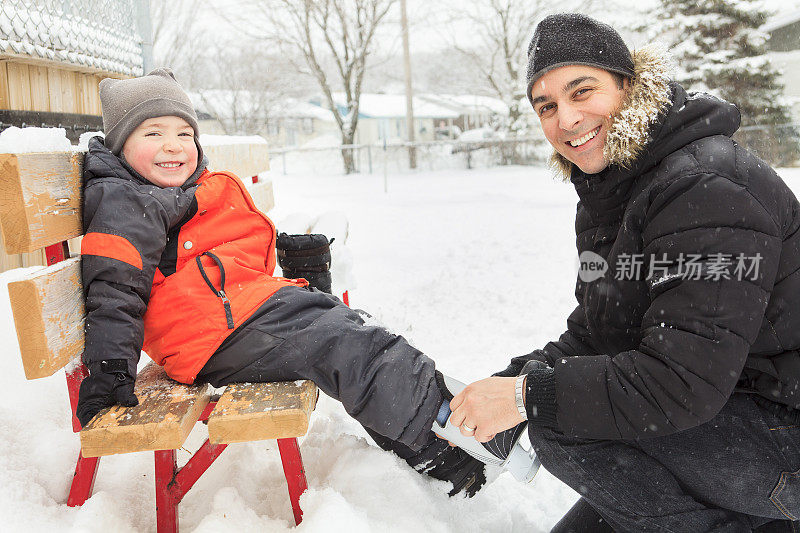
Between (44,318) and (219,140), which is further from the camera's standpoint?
(219,140)

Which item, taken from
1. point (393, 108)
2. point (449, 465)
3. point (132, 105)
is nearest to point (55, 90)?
point (132, 105)

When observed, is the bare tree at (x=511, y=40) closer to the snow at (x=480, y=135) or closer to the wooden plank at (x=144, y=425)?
the snow at (x=480, y=135)

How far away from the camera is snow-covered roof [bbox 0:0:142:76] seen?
3273 mm

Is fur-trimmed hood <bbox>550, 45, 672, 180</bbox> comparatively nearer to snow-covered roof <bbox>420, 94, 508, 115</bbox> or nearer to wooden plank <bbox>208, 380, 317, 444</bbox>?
wooden plank <bbox>208, 380, 317, 444</bbox>

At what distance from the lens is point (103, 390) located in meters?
1.78

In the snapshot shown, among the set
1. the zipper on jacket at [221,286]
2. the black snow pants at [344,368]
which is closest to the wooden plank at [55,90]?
the zipper on jacket at [221,286]

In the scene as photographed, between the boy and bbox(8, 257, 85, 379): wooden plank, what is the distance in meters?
0.07

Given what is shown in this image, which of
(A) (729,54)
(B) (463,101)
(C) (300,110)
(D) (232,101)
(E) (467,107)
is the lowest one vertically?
(A) (729,54)

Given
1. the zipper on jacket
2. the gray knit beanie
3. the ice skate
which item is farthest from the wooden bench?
the gray knit beanie

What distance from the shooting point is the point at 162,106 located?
234cm

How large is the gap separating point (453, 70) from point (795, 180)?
29.9 meters

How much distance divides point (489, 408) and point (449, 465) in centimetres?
57

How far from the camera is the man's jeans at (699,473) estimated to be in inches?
63.6

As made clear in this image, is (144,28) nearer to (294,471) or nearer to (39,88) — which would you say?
(39,88)
